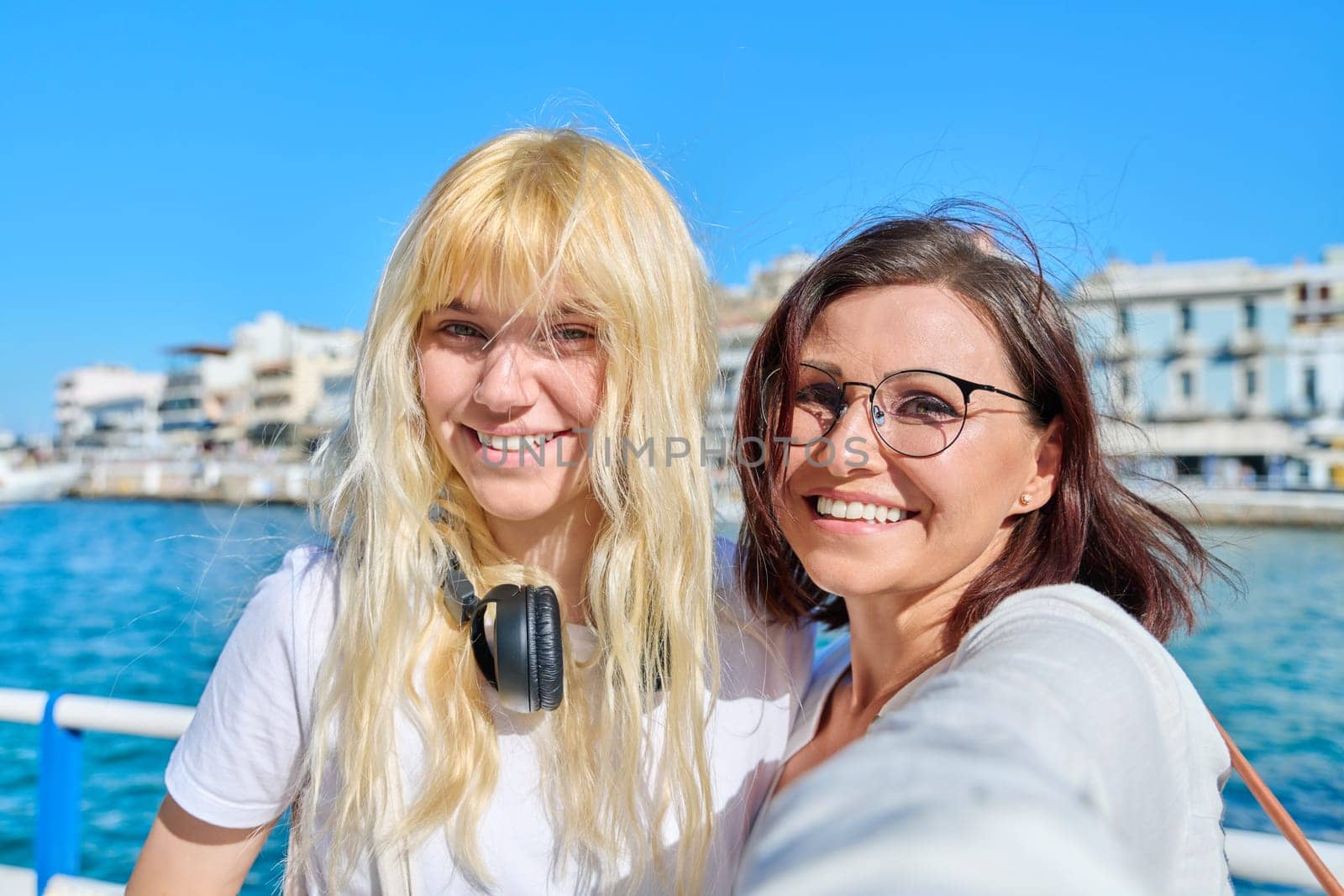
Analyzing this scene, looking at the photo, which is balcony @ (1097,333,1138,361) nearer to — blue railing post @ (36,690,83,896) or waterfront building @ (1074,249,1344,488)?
blue railing post @ (36,690,83,896)

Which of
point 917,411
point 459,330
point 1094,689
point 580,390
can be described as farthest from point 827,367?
point 1094,689

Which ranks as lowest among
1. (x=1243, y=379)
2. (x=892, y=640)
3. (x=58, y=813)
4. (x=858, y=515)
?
(x=58, y=813)

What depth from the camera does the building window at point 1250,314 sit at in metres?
38.6

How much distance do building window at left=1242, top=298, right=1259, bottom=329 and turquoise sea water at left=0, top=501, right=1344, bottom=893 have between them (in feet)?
35.0

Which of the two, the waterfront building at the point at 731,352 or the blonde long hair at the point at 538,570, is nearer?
the blonde long hair at the point at 538,570

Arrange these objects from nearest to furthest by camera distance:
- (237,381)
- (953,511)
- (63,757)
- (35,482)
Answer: (953,511) < (63,757) < (35,482) < (237,381)

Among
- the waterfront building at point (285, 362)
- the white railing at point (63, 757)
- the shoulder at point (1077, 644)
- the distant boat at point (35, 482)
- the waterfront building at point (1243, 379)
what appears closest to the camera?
the shoulder at point (1077, 644)

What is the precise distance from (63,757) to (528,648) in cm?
161

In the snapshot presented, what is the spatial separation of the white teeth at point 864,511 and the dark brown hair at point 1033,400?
0.14 metres

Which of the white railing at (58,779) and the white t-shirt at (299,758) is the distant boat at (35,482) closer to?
the white railing at (58,779)

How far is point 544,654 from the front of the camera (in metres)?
1.57

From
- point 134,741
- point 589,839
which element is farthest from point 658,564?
point 134,741

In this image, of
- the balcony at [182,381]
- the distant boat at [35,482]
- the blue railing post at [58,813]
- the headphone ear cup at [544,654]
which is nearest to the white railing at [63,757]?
the blue railing post at [58,813]

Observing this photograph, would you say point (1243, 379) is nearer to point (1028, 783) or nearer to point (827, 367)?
point (827, 367)
